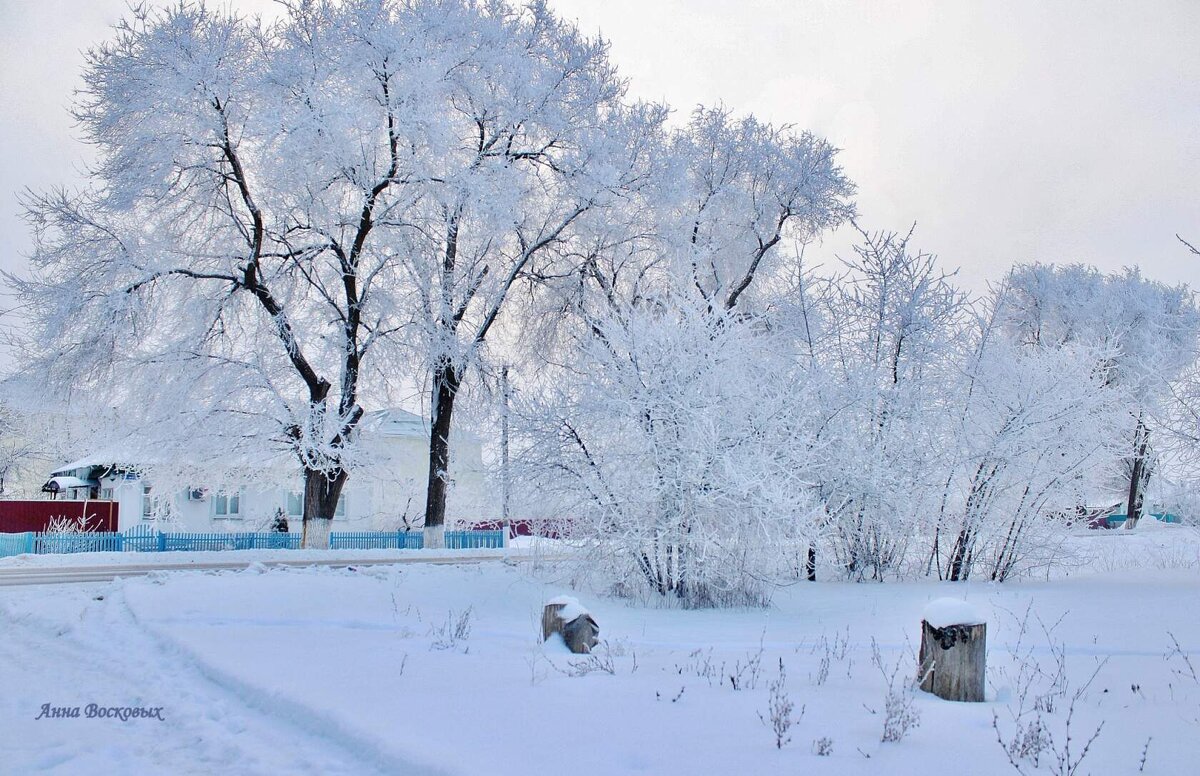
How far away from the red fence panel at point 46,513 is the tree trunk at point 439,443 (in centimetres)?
1111

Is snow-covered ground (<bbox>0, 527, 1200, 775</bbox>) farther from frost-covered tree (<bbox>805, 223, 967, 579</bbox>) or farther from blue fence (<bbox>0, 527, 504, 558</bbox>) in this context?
blue fence (<bbox>0, 527, 504, 558</bbox>)

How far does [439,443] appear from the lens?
21.6 meters

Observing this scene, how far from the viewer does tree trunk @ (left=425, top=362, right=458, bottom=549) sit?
69.7ft

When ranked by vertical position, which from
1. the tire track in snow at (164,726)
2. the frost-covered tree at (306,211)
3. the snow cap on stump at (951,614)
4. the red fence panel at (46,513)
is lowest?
the tire track in snow at (164,726)

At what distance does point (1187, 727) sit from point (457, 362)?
1687cm

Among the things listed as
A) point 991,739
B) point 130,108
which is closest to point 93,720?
point 991,739

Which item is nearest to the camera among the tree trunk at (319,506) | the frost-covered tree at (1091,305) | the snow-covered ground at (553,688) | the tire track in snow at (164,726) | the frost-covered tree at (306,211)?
the snow-covered ground at (553,688)

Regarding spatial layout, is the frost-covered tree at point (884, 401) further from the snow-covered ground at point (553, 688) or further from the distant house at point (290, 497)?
the distant house at point (290, 497)

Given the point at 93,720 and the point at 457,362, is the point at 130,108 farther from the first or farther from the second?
the point at 93,720

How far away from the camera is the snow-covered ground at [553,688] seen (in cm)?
468

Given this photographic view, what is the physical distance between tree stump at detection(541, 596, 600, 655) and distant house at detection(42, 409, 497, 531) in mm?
19442

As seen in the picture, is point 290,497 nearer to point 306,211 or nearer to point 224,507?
point 224,507

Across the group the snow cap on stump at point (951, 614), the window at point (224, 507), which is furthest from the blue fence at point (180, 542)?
the snow cap on stump at point (951, 614)

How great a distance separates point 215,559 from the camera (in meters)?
19.1
